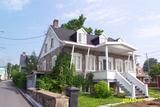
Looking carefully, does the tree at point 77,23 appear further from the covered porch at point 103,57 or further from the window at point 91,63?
the window at point 91,63

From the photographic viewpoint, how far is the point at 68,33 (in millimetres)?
29734

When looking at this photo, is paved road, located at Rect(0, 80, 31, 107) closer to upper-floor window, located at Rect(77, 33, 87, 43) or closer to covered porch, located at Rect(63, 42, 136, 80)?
covered porch, located at Rect(63, 42, 136, 80)

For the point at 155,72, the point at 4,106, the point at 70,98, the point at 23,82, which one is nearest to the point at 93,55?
the point at 23,82

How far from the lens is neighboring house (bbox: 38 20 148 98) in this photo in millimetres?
24391

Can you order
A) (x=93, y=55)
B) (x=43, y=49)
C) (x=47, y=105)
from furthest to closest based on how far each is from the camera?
(x=43, y=49) → (x=93, y=55) → (x=47, y=105)

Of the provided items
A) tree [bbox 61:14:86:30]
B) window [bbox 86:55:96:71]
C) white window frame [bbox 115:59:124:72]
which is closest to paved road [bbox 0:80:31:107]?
window [bbox 86:55:96:71]

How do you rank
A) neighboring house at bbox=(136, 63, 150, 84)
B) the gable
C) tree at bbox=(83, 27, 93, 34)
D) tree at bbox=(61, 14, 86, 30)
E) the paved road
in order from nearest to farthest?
the paved road → the gable → neighboring house at bbox=(136, 63, 150, 84) → tree at bbox=(61, 14, 86, 30) → tree at bbox=(83, 27, 93, 34)

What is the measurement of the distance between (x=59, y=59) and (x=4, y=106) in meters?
9.78

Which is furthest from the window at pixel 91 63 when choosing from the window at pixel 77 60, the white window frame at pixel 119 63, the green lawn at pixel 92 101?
the green lawn at pixel 92 101

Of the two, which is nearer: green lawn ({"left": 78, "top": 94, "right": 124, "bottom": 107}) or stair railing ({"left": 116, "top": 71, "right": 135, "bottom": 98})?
green lawn ({"left": 78, "top": 94, "right": 124, "bottom": 107})

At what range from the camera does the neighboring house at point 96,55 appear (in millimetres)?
24391

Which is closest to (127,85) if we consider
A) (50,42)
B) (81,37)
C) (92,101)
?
(92,101)

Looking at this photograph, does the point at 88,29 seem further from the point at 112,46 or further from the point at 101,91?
the point at 101,91

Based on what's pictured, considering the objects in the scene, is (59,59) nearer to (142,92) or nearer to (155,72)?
(142,92)
